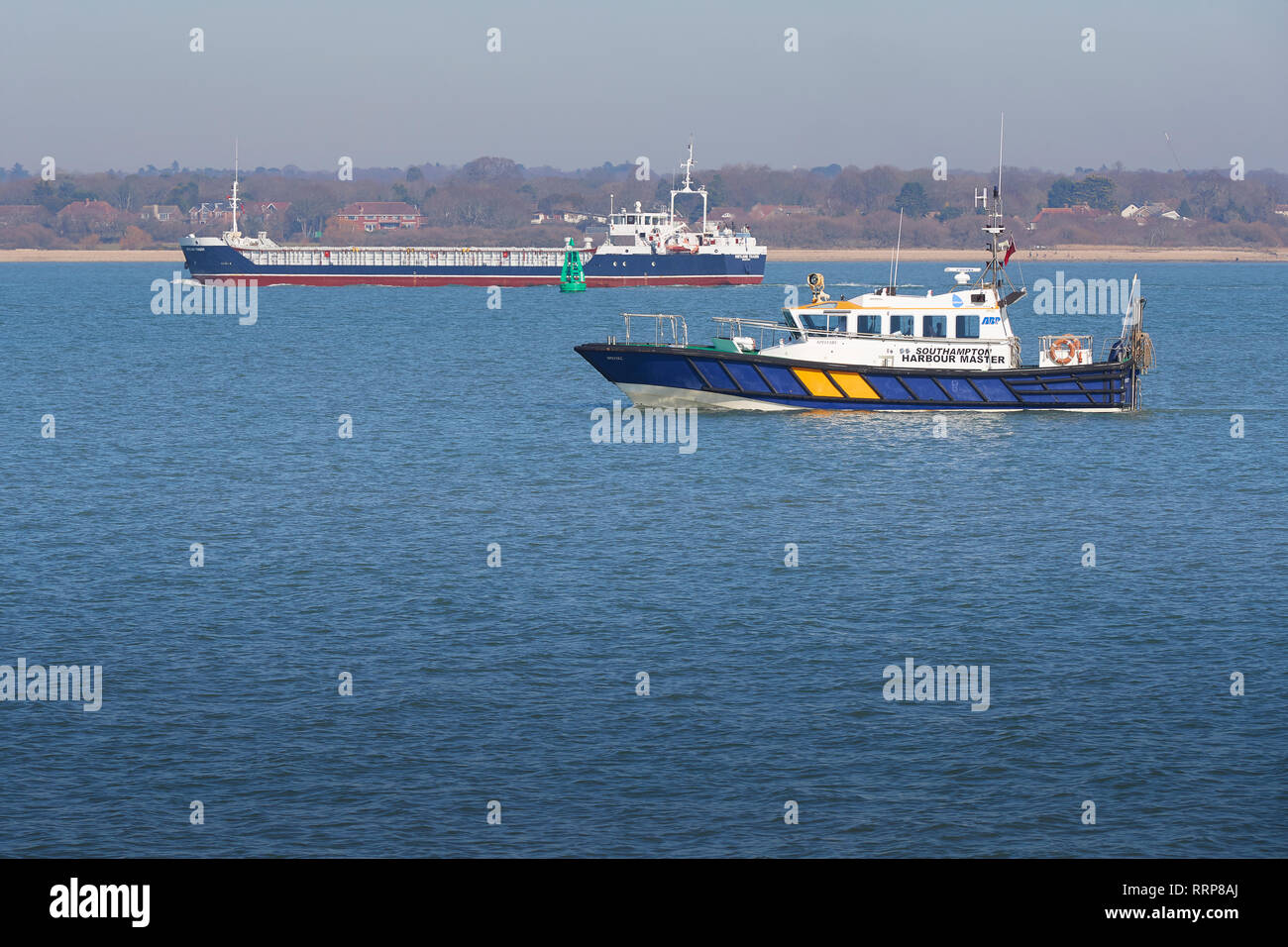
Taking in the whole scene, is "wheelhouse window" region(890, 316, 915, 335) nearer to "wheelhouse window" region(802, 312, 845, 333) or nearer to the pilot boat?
the pilot boat

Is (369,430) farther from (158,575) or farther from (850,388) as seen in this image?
(158,575)

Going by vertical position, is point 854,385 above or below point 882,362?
below

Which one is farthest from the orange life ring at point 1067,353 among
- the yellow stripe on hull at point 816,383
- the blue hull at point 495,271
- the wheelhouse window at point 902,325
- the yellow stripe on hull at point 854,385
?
the blue hull at point 495,271

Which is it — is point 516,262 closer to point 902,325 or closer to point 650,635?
point 902,325

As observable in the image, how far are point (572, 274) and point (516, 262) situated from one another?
15955 mm

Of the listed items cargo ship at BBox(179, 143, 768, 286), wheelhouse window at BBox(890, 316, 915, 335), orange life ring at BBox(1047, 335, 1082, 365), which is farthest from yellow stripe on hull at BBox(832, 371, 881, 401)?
cargo ship at BBox(179, 143, 768, 286)

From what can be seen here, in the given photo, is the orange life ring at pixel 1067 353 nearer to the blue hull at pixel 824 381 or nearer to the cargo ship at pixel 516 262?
the blue hull at pixel 824 381

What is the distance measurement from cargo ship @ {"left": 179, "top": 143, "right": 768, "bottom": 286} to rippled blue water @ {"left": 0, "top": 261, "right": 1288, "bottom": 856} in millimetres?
123594

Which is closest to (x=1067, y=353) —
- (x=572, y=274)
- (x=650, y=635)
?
(x=650, y=635)

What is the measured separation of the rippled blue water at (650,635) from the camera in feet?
56.0

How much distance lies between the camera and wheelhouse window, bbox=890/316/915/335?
159 feet

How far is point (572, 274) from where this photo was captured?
572 ft

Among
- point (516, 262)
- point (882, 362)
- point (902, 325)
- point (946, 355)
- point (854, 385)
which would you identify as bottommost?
point (854, 385)

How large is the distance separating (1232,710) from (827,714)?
5.74m
